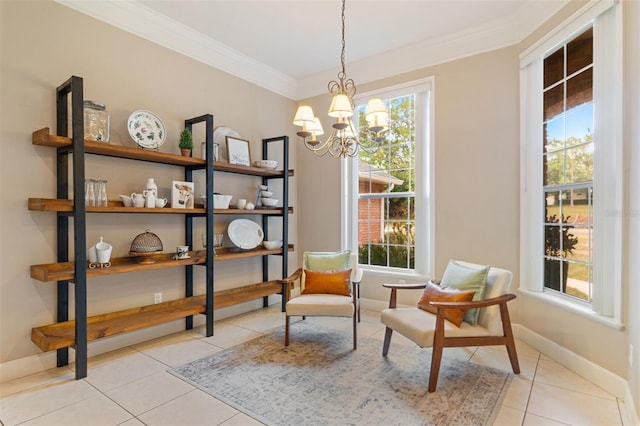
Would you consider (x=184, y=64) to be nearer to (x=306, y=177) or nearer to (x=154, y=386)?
(x=306, y=177)

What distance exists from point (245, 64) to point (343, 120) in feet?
7.56

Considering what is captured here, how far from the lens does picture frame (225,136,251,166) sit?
3.83 m

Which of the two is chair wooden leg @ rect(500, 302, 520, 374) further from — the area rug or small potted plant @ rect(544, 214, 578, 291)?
small potted plant @ rect(544, 214, 578, 291)

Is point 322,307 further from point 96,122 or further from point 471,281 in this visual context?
point 96,122

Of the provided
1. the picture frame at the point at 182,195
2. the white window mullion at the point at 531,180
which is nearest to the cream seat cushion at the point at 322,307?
the picture frame at the point at 182,195

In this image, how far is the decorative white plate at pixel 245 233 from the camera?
3889 millimetres

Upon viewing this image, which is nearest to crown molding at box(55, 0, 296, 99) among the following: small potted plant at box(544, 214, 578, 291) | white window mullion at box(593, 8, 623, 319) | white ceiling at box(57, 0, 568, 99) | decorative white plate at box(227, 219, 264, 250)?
white ceiling at box(57, 0, 568, 99)

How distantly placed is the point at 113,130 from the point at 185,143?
60cm

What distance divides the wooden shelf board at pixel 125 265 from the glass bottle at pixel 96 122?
3.39 ft

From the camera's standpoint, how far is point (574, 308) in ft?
8.63

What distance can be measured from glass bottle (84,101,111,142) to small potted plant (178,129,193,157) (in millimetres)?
628

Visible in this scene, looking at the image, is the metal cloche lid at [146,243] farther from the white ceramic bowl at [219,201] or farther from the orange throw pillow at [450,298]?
the orange throw pillow at [450,298]

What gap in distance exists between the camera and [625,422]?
199 centimetres

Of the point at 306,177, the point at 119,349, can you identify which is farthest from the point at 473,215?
the point at 119,349
